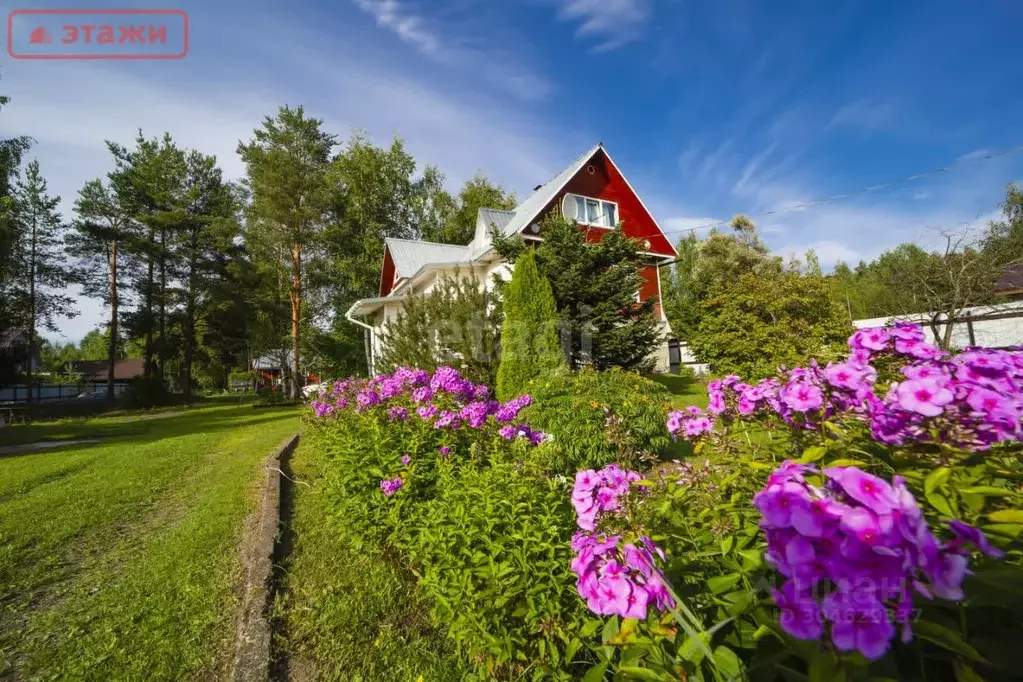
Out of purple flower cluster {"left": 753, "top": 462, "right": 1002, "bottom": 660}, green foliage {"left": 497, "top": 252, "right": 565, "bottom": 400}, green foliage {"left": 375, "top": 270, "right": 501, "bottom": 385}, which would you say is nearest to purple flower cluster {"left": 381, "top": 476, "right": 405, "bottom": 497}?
purple flower cluster {"left": 753, "top": 462, "right": 1002, "bottom": 660}

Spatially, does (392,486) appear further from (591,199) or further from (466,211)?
(466,211)

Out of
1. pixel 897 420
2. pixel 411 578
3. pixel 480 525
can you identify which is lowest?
pixel 411 578

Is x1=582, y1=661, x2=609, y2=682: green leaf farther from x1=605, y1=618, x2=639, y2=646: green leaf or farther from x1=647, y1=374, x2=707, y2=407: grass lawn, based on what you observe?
x1=647, y1=374, x2=707, y2=407: grass lawn

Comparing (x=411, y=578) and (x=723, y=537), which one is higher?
(x=723, y=537)

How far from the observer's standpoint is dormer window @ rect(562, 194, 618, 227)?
14.7 m

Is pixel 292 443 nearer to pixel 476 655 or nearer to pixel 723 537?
pixel 476 655

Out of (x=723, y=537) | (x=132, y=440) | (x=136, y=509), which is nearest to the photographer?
(x=723, y=537)

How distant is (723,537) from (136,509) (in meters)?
5.74

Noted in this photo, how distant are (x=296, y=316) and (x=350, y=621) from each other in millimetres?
19386

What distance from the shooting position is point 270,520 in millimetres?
3746

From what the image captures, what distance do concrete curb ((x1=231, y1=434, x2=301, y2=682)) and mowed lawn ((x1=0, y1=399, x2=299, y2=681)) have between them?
91 millimetres

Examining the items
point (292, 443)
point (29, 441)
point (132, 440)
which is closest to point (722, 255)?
point (292, 443)

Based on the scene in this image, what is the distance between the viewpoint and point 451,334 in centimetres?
955

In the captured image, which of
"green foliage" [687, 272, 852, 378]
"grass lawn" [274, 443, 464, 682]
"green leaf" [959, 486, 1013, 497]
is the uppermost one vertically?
"green foliage" [687, 272, 852, 378]
